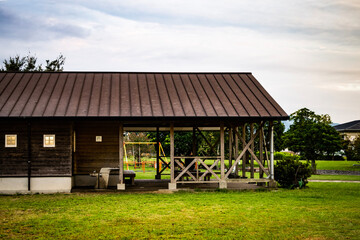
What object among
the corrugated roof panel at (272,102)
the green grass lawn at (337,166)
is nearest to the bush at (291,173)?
the corrugated roof panel at (272,102)

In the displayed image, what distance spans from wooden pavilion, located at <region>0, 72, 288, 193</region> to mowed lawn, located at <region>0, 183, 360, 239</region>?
1334 millimetres

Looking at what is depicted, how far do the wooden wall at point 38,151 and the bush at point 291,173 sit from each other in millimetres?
9133

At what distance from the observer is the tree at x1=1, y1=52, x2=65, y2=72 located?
163 ft

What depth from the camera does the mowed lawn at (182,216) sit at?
9492mm

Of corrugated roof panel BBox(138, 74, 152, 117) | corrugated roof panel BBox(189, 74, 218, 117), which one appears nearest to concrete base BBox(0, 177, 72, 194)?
corrugated roof panel BBox(138, 74, 152, 117)

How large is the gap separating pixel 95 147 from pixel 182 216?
8229 millimetres

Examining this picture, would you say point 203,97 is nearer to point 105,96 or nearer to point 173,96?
point 173,96

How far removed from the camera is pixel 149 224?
1049 centimetres

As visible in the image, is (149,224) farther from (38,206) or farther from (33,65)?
(33,65)

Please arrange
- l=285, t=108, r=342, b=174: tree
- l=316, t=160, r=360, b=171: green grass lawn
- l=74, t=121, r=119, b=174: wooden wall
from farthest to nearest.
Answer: l=316, t=160, r=360, b=171: green grass lawn → l=285, t=108, r=342, b=174: tree → l=74, t=121, r=119, b=174: wooden wall

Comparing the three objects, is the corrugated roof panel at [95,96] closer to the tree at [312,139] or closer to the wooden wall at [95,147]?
the wooden wall at [95,147]

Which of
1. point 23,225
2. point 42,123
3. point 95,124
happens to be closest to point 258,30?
point 95,124

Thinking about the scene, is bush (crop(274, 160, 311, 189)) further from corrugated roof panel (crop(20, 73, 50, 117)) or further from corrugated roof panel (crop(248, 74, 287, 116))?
corrugated roof panel (crop(20, 73, 50, 117))

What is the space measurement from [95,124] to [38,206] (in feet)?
20.0
